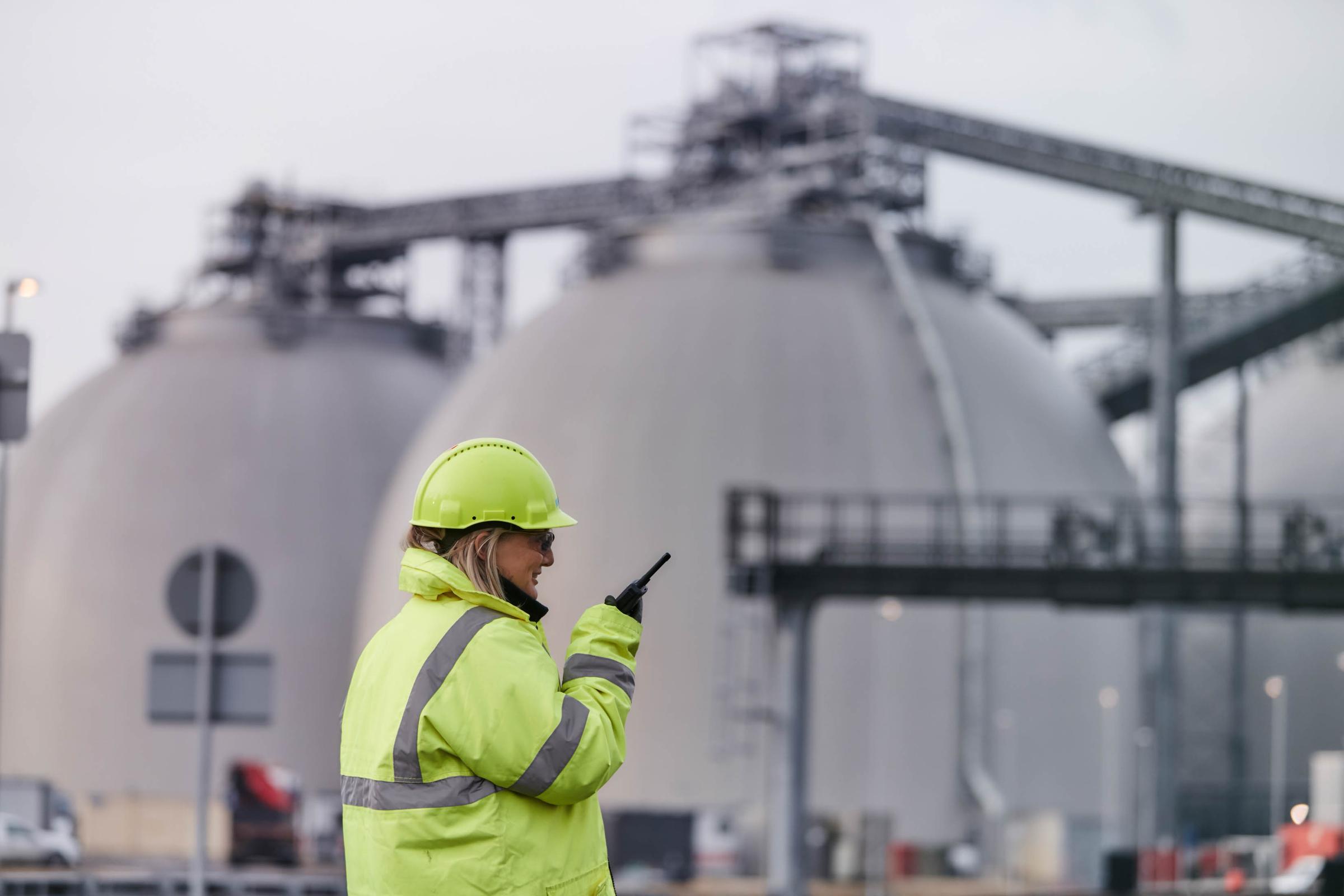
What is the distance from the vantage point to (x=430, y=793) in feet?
15.5

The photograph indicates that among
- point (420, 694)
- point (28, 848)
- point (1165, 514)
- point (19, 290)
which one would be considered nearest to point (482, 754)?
point (420, 694)

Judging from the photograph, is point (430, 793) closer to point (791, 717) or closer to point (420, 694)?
point (420, 694)

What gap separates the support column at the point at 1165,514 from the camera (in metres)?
44.8

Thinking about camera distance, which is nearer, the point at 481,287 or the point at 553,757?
the point at 553,757

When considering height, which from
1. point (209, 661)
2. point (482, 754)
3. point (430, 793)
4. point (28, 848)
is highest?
point (482, 754)

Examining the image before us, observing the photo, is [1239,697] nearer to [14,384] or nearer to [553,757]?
[14,384]

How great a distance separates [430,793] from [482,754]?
0.18m

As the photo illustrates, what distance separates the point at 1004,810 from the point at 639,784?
728cm

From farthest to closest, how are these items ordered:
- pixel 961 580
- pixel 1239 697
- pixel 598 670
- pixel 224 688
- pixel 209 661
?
pixel 1239 697, pixel 961 580, pixel 224 688, pixel 209 661, pixel 598 670

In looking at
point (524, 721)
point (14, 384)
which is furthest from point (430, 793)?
point (14, 384)

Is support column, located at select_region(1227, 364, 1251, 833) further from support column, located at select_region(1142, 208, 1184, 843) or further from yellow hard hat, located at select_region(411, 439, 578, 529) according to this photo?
yellow hard hat, located at select_region(411, 439, 578, 529)

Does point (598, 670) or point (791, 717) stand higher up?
point (598, 670)

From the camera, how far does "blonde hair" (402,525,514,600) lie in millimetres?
4980

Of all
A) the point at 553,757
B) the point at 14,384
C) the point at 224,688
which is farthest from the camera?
the point at 224,688
